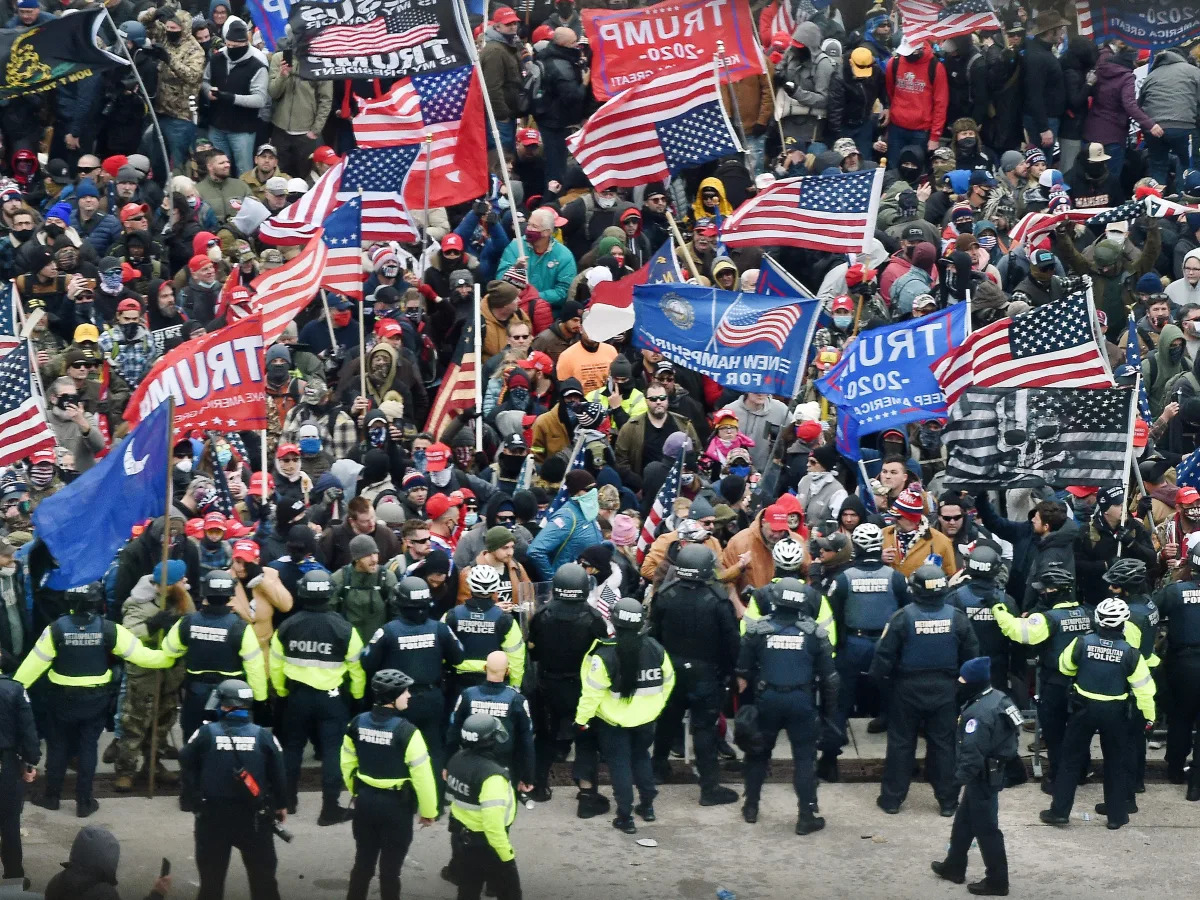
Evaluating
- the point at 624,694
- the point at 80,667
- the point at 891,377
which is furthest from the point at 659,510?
the point at 80,667

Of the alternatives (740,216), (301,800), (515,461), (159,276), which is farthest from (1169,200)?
(301,800)

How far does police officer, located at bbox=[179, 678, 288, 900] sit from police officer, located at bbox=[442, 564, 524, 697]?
1.85m

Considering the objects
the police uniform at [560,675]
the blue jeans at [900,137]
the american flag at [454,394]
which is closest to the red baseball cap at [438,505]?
the police uniform at [560,675]

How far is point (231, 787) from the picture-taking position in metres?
15.0

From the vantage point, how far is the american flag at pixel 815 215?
20844 mm

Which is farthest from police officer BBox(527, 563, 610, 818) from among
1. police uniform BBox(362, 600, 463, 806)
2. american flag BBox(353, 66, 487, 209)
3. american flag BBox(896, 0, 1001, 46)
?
american flag BBox(896, 0, 1001, 46)

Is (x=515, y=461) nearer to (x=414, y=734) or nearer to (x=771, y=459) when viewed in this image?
(x=771, y=459)

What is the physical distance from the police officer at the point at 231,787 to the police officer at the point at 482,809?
1138 millimetres

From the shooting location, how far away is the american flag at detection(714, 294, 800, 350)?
1970cm

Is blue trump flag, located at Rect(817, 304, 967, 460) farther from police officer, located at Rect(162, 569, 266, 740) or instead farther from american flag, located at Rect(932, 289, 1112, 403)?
police officer, located at Rect(162, 569, 266, 740)

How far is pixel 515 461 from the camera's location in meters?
19.9

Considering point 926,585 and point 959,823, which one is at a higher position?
point 926,585

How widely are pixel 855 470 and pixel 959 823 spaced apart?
15.1ft

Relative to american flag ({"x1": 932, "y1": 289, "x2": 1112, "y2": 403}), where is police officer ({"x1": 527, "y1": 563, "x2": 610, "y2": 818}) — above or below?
below
